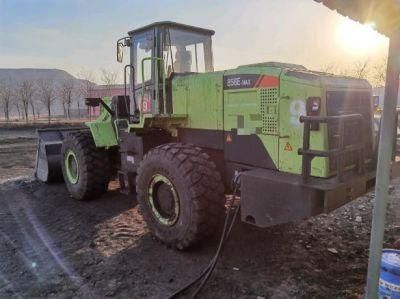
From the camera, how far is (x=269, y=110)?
4.16 metres

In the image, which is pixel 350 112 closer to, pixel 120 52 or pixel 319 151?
pixel 319 151

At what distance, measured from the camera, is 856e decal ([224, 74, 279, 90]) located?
4.10 m

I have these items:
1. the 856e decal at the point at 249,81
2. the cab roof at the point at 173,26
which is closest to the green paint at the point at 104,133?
the cab roof at the point at 173,26

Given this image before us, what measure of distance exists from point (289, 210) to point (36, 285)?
2.71 metres

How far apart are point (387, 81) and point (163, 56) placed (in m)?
3.74

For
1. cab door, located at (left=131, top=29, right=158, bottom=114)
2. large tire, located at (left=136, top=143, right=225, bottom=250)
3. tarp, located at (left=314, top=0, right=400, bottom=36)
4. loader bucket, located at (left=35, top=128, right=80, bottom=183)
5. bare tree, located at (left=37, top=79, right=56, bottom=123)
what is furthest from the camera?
bare tree, located at (left=37, top=79, right=56, bottom=123)

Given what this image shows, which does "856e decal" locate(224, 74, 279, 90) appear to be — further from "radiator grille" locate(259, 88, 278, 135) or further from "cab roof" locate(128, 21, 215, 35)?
"cab roof" locate(128, 21, 215, 35)

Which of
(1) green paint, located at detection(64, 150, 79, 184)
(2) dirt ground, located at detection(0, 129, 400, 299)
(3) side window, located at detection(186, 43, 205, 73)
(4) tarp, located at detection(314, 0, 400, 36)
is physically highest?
(3) side window, located at detection(186, 43, 205, 73)

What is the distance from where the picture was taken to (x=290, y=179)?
12.6 ft

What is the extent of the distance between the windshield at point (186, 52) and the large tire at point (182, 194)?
5.08 feet

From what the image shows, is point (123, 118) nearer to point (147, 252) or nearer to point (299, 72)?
point (147, 252)

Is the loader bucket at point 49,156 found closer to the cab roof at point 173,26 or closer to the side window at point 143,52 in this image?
the side window at point 143,52

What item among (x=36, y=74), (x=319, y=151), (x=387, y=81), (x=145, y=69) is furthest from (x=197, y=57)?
(x=36, y=74)

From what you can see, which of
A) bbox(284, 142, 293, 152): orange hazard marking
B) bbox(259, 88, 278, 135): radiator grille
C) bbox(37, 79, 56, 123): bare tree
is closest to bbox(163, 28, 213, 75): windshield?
bbox(259, 88, 278, 135): radiator grille
